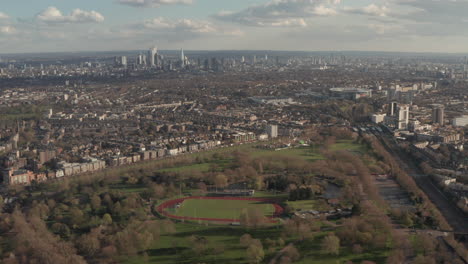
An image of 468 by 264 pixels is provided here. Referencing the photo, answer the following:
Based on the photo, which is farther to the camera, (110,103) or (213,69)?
(213,69)

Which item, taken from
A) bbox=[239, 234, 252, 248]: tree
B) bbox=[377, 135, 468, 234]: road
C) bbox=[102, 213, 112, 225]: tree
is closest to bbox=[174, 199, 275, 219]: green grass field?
bbox=[102, 213, 112, 225]: tree

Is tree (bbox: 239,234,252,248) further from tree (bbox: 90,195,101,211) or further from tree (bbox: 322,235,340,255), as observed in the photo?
tree (bbox: 90,195,101,211)

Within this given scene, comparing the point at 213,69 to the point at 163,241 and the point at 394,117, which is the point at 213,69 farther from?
the point at 163,241

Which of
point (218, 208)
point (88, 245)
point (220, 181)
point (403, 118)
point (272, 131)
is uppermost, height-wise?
point (403, 118)

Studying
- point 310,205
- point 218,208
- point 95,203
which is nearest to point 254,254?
point 218,208

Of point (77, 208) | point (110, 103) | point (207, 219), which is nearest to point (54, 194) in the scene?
point (77, 208)

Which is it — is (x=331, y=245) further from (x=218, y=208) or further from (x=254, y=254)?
(x=218, y=208)

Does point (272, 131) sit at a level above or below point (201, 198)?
above
